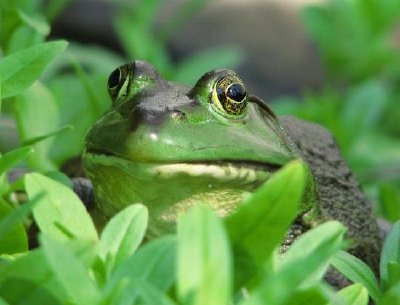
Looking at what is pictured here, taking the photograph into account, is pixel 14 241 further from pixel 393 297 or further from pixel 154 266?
pixel 393 297

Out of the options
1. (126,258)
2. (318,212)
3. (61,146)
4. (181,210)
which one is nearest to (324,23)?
(61,146)

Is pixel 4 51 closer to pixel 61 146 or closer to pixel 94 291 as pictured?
pixel 61 146

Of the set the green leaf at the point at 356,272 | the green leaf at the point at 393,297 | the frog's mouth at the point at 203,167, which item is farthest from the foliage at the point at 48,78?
the green leaf at the point at 393,297

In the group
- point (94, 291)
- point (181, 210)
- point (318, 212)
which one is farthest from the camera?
point (318, 212)

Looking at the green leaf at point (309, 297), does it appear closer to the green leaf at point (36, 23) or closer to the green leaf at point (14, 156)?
the green leaf at point (14, 156)

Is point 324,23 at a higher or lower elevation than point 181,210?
higher

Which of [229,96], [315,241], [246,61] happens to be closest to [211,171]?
[229,96]
